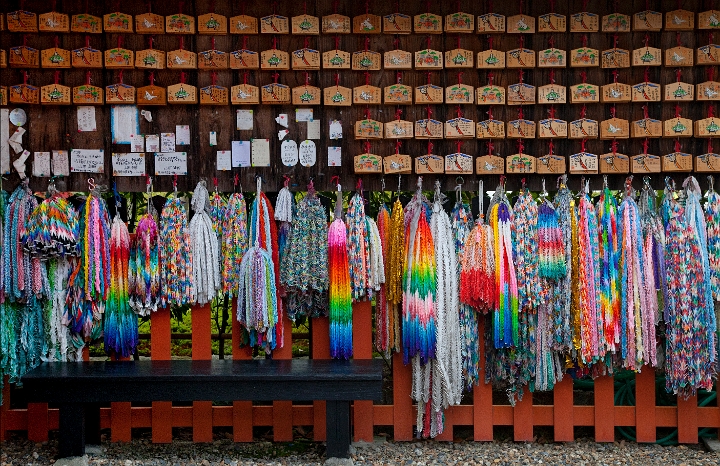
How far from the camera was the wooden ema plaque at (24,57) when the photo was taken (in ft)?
18.1

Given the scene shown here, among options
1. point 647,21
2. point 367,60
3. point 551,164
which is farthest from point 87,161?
point 647,21

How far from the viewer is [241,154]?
223 inches

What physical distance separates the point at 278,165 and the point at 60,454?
8.03ft

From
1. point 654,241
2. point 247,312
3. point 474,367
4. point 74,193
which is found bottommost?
point 474,367

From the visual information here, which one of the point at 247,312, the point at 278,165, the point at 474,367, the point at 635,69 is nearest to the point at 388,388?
the point at 474,367

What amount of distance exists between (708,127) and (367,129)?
2.42 metres

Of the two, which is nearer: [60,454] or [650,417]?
[60,454]

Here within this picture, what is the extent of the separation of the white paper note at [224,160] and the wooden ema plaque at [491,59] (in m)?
1.91

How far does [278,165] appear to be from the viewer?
5684 mm

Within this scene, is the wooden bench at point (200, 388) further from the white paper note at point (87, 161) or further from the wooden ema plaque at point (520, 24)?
the wooden ema plaque at point (520, 24)

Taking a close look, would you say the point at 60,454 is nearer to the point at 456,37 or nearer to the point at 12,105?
the point at 12,105

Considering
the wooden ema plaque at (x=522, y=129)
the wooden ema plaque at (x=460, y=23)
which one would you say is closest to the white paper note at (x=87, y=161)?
the wooden ema plaque at (x=460, y=23)

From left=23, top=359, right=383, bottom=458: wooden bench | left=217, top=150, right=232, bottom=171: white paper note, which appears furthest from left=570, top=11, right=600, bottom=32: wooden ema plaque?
left=23, top=359, right=383, bottom=458: wooden bench

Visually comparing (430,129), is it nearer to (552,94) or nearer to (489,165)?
(489,165)
